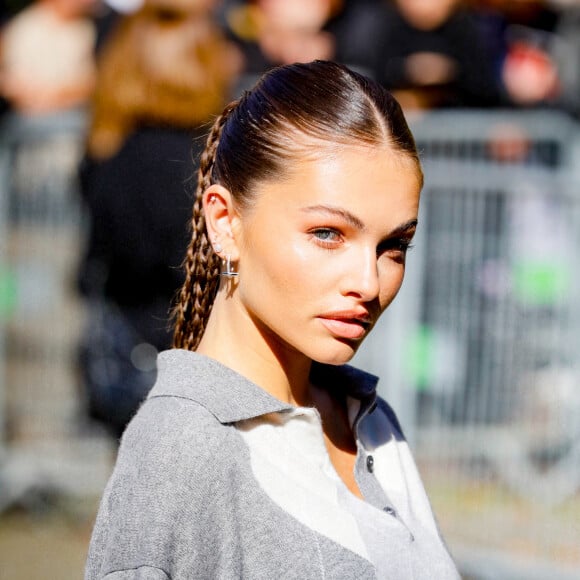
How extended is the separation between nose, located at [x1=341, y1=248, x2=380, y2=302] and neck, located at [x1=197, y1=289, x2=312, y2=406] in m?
0.21

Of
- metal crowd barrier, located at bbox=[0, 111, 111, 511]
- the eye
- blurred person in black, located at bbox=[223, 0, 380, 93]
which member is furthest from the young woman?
blurred person in black, located at bbox=[223, 0, 380, 93]

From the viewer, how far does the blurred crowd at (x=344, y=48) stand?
19.8ft

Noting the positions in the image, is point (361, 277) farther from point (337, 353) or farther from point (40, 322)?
point (40, 322)

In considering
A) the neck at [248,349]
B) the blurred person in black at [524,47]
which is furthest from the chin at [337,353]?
the blurred person in black at [524,47]

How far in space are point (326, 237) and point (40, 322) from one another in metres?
4.47

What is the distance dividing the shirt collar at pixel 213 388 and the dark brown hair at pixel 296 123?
24 centimetres

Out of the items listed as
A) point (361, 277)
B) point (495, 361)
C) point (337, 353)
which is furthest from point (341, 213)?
point (495, 361)

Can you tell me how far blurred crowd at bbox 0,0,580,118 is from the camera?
237 inches

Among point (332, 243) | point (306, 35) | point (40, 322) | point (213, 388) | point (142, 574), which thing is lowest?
point (40, 322)

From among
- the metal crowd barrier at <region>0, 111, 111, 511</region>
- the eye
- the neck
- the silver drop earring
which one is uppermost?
the eye

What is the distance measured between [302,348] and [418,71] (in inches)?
169

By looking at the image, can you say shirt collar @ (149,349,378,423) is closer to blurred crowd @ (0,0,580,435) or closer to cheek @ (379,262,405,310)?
cheek @ (379,262,405,310)

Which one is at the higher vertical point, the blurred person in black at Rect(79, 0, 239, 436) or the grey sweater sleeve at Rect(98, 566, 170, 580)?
the blurred person in black at Rect(79, 0, 239, 436)

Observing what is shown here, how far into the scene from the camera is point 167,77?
429 centimetres
